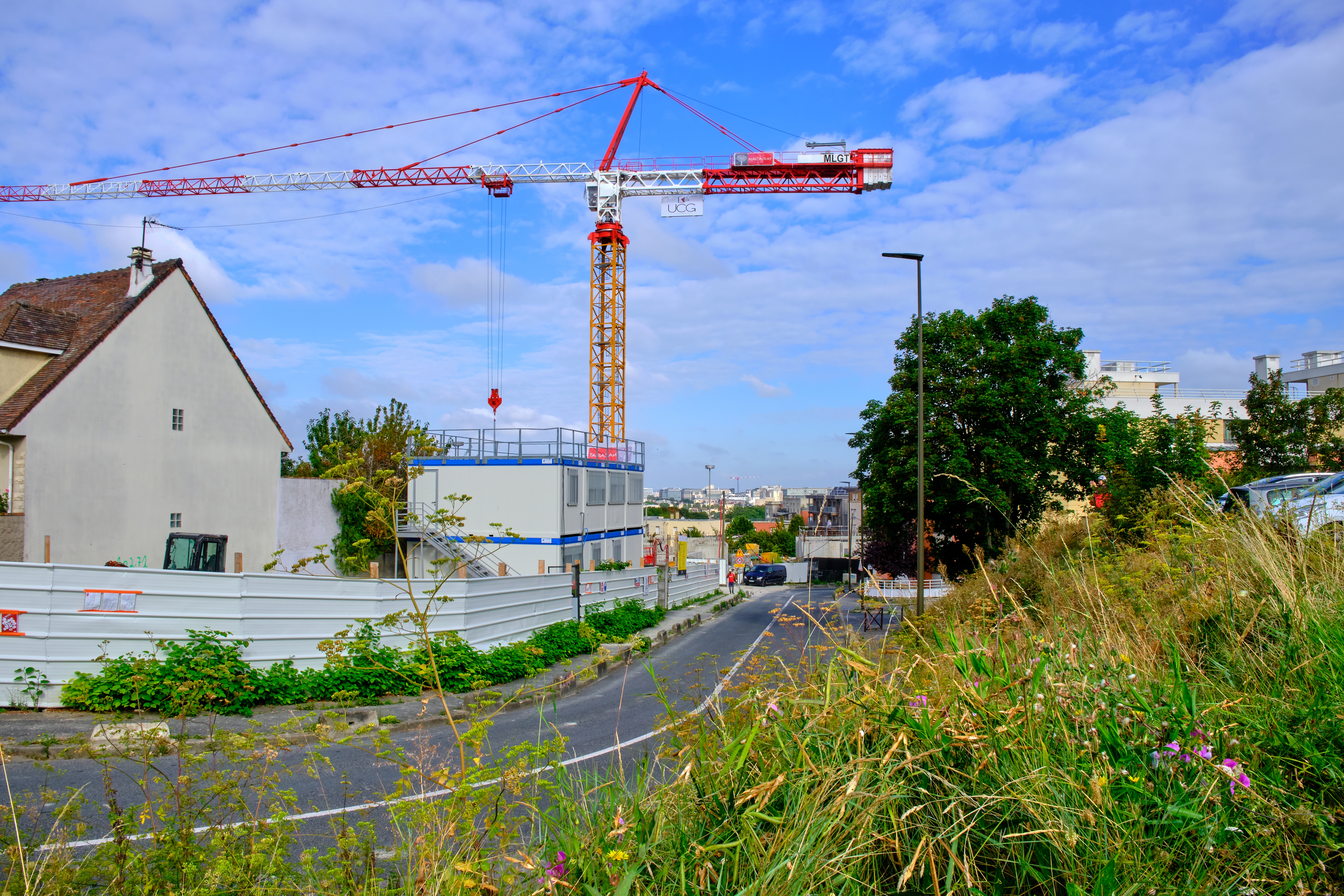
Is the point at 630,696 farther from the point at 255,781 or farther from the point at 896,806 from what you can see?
the point at 896,806

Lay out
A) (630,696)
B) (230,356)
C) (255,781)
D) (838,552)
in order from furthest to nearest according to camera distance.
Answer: (838,552)
(230,356)
(630,696)
(255,781)

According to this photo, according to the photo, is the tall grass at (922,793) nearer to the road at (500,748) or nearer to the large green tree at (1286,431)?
the road at (500,748)

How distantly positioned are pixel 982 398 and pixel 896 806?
83.2 ft

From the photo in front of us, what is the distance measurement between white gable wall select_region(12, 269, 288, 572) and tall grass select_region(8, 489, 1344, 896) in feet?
66.0

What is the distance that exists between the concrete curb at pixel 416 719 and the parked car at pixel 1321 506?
478cm

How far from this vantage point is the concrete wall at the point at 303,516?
27422mm

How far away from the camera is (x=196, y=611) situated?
10.8m

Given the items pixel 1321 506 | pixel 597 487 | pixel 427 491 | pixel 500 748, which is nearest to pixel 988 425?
pixel 597 487

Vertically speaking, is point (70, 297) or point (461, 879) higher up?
point (70, 297)

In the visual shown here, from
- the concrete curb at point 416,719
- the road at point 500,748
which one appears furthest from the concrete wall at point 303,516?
the road at point 500,748

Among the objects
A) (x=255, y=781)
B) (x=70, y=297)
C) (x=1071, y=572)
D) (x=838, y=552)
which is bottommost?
(x=838, y=552)

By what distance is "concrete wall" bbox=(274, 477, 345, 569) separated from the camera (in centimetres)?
2742

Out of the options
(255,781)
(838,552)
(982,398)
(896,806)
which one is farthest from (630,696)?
(838,552)

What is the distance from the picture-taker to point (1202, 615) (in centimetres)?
433
